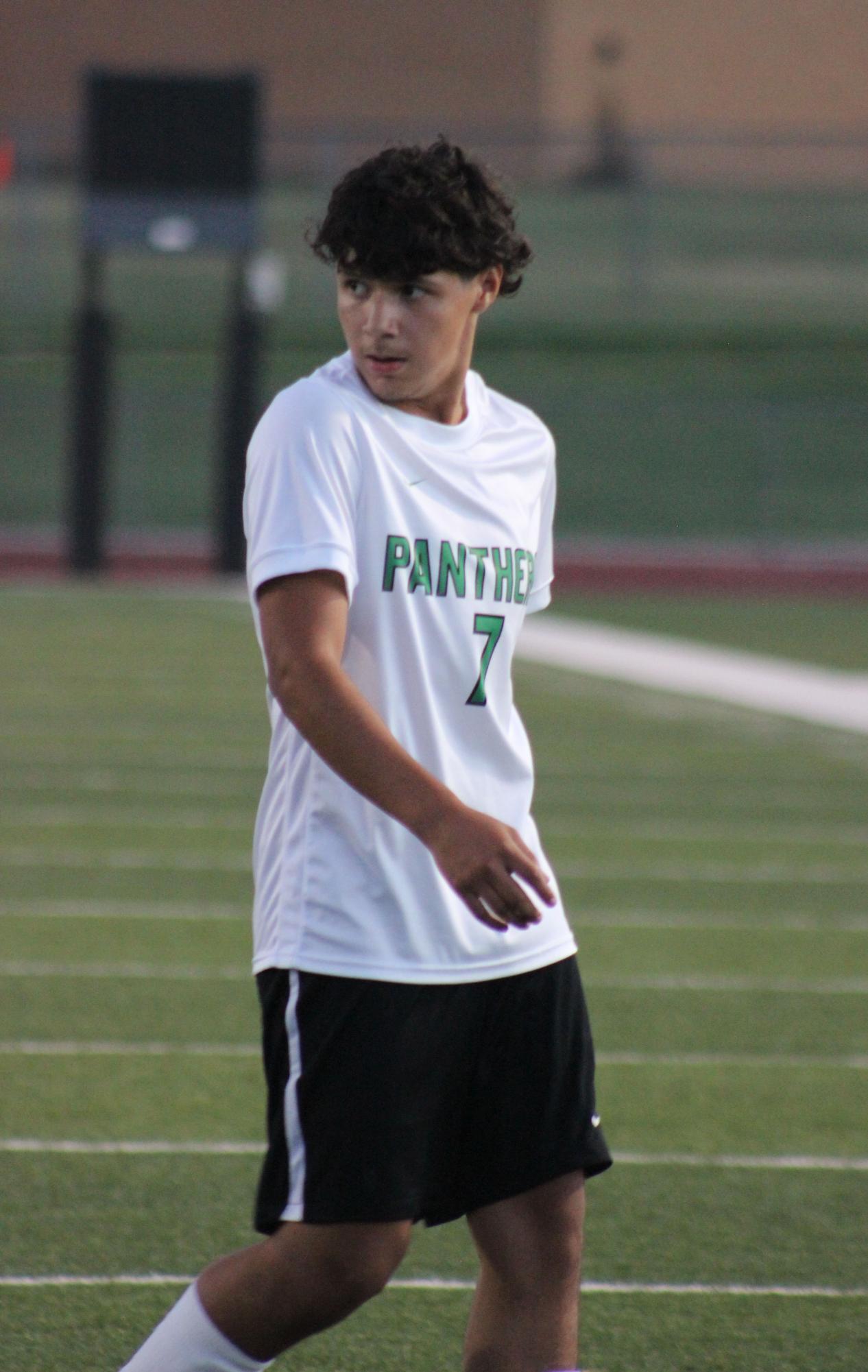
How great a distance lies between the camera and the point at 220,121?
2005cm

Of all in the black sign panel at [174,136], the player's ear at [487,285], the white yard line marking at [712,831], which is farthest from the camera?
the black sign panel at [174,136]

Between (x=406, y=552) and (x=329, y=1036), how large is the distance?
0.54m

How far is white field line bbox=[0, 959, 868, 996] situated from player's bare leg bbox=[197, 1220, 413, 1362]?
374 centimetres

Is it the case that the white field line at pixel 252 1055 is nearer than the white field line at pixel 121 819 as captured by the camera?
Yes

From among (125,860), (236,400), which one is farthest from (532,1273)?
(236,400)

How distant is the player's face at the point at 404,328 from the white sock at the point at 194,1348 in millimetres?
1058

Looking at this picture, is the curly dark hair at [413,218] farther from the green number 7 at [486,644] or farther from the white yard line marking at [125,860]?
the white yard line marking at [125,860]

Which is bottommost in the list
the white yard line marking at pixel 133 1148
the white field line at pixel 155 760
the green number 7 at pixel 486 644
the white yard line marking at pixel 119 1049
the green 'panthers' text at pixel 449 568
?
the white field line at pixel 155 760

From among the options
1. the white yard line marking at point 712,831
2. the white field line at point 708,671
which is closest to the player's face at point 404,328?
the white yard line marking at point 712,831

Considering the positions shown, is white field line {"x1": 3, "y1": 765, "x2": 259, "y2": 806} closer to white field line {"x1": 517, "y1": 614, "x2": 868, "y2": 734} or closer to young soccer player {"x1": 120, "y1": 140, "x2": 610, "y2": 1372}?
white field line {"x1": 517, "y1": 614, "x2": 868, "y2": 734}

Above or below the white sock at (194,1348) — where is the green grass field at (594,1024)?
below

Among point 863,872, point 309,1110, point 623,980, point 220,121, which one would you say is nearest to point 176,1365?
point 309,1110

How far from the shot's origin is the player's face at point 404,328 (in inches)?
107

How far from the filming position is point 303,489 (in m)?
2.58
